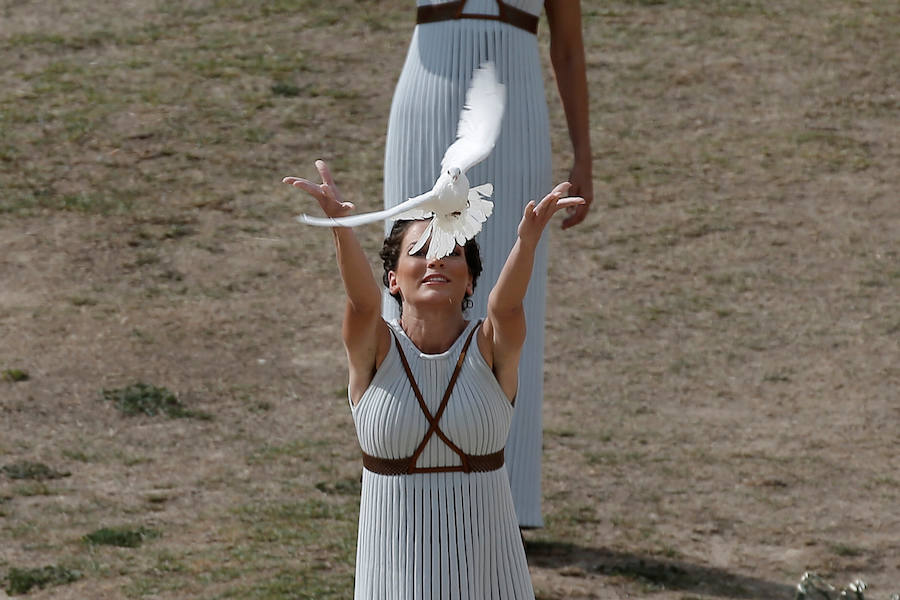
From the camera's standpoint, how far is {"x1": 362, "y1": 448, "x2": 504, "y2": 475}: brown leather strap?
11.7ft

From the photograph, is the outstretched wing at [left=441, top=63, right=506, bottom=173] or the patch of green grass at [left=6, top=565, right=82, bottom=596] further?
the patch of green grass at [left=6, top=565, right=82, bottom=596]

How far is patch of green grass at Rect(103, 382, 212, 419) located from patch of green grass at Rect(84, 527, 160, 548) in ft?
4.36

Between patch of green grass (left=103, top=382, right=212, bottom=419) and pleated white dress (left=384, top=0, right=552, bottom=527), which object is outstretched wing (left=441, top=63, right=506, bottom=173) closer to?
pleated white dress (left=384, top=0, right=552, bottom=527)

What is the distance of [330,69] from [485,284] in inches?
242

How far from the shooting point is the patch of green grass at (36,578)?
5.25 meters

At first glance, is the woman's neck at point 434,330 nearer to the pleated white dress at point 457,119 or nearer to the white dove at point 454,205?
the white dove at point 454,205

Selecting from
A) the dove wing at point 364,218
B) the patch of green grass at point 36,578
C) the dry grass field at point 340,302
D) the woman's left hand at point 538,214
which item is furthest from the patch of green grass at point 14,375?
the woman's left hand at point 538,214

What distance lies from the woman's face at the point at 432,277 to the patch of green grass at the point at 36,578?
2.33 m

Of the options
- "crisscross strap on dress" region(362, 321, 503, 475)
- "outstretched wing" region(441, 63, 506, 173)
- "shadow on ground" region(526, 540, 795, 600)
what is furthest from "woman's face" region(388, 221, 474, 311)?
"shadow on ground" region(526, 540, 795, 600)

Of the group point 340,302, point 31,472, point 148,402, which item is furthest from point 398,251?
point 340,302

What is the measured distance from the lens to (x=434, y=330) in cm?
360

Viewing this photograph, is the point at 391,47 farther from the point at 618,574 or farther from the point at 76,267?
the point at 618,574

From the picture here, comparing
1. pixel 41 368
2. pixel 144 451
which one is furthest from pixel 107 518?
pixel 41 368

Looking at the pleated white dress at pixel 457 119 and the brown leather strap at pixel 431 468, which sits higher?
the pleated white dress at pixel 457 119
